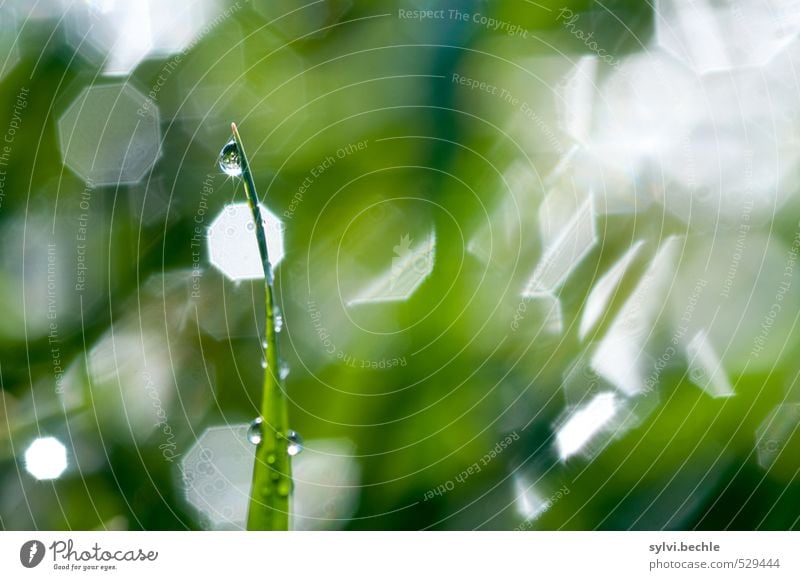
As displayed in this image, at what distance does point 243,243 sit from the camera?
0.39m

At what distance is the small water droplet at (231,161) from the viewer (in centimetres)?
39

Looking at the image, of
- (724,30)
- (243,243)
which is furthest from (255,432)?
(724,30)

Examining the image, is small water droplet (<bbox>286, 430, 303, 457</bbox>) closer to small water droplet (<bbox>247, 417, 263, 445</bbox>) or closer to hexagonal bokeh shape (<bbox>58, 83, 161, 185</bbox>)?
small water droplet (<bbox>247, 417, 263, 445</bbox>)

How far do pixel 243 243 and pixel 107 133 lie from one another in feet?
0.37

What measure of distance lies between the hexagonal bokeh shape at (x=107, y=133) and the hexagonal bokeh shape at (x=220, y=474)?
0.57ft

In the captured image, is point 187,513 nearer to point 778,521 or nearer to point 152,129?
point 152,129

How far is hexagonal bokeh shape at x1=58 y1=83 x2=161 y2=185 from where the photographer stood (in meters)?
0.39

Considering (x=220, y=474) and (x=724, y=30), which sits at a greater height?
(x=724, y=30)

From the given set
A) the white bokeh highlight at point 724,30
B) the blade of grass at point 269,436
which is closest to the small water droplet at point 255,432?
the blade of grass at point 269,436

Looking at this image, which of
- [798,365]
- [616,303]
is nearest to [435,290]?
[616,303]

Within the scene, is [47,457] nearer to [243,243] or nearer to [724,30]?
[243,243]
